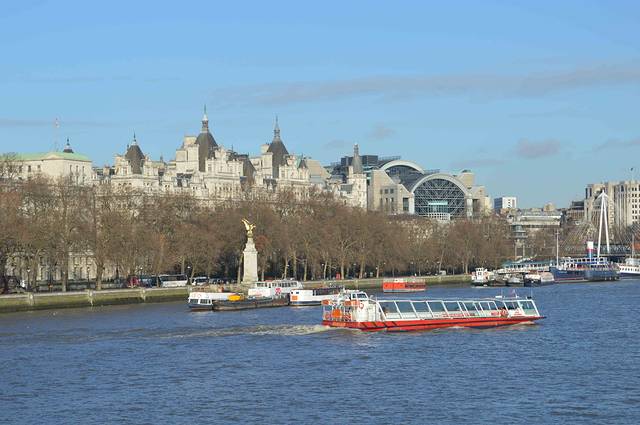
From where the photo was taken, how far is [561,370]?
177 ft

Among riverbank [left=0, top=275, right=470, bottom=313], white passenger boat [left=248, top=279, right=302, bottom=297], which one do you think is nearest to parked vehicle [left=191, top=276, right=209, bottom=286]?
riverbank [left=0, top=275, right=470, bottom=313]

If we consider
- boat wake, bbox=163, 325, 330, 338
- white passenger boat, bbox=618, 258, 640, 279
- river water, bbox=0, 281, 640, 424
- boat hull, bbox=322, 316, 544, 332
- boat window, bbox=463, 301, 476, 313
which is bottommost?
river water, bbox=0, 281, 640, 424

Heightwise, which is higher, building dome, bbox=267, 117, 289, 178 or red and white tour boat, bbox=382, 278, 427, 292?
building dome, bbox=267, 117, 289, 178

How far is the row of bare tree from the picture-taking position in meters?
105

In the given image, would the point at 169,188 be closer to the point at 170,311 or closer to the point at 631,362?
the point at 170,311

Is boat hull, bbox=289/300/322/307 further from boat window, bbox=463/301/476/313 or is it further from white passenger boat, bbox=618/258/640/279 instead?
white passenger boat, bbox=618/258/640/279

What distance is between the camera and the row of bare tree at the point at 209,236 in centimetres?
10462

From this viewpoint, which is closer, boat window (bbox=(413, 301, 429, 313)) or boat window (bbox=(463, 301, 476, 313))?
boat window (bbox=(413, 301, 429, 313))

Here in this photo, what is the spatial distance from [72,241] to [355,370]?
5539cm

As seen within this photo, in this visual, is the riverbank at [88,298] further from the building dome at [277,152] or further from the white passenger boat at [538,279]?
the building dome at [277,152]

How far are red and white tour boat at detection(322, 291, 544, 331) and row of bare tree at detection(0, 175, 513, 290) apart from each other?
33973mm

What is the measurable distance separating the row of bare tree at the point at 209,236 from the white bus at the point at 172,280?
1.09 metres

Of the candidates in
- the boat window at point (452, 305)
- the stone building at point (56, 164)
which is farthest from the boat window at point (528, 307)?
the stone building at point (56, 164)

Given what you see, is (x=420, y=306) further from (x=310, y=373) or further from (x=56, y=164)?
(x=56, y=164)
